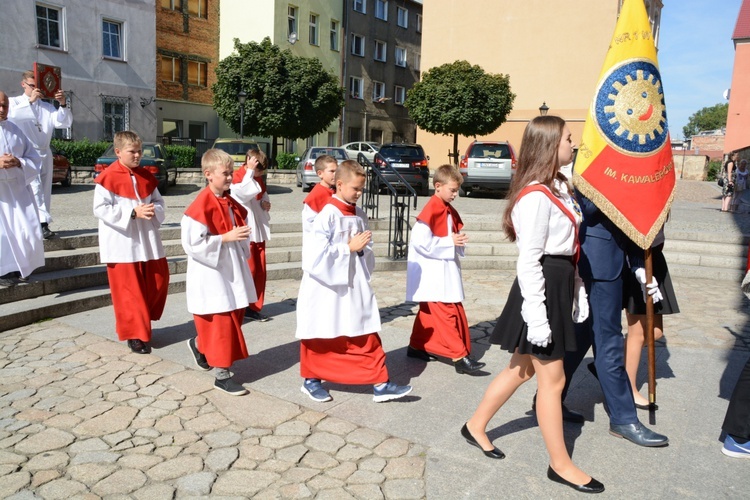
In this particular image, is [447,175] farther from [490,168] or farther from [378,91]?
[378,91]

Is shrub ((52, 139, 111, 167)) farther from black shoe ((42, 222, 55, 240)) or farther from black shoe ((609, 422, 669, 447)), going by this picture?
black shoe ((609, 422, 669, 447))

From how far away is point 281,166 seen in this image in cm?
2914

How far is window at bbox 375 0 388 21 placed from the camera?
41.7m

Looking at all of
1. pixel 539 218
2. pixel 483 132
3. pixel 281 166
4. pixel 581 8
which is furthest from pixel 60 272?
pixel 581 8

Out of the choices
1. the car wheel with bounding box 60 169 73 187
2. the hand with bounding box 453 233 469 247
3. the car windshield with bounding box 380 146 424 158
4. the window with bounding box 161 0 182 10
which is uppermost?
the window with bounding box 161 0 182 10

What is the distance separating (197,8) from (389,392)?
31.1 metres

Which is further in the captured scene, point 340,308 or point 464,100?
point 464,100

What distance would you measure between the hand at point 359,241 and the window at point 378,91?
38.6 metres

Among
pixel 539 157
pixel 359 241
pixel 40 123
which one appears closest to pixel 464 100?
pixel 40 123

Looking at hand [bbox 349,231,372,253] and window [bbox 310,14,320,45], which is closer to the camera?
hand [bbox 349,231,372,253]

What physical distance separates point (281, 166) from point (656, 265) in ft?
84.2

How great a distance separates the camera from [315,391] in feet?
15.4

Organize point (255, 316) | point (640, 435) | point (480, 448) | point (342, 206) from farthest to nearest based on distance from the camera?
point (255, 316), point (342, 206), point (640, 435), point (480, 448)

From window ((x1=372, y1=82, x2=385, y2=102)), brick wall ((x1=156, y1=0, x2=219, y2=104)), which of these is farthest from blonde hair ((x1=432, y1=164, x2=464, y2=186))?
window ((x1=372, y1=82, x2=385, y2=102))
